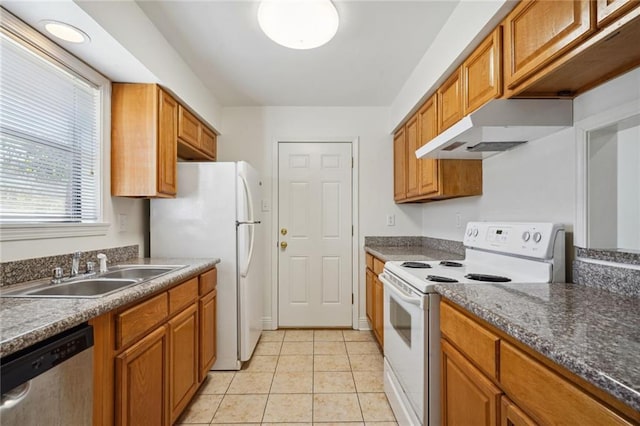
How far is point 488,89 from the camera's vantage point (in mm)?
1442

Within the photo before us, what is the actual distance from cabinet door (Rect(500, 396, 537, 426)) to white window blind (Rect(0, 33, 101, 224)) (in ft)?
6.85

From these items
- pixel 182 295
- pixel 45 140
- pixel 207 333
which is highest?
pixel 45 140

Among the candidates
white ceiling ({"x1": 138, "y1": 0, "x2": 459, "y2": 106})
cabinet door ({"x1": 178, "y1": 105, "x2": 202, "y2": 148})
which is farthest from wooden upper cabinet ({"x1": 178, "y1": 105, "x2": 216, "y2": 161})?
white ceiling ({"x1": 138, "y1": 0, "x2": 459, "y2": 106})

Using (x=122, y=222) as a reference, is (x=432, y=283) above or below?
below

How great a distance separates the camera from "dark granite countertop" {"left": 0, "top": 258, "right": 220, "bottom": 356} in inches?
30.1

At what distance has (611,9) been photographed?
0.86m

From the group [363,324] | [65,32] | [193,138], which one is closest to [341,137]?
[193,138]

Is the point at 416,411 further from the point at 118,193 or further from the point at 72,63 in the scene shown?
the point at 72,63

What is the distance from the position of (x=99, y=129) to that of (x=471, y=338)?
2.37 m

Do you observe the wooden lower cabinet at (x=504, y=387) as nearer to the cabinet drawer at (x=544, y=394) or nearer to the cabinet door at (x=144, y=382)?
the cabinet drawer at (x=544, y=394)

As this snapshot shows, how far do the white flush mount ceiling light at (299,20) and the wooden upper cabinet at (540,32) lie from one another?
864 millimetres

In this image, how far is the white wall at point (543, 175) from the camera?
3.82ft

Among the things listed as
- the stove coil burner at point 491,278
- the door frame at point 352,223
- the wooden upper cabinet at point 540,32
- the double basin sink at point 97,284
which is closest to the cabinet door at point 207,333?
the double basin sink at point 97,284

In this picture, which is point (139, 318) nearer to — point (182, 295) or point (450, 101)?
point (182, 295)
